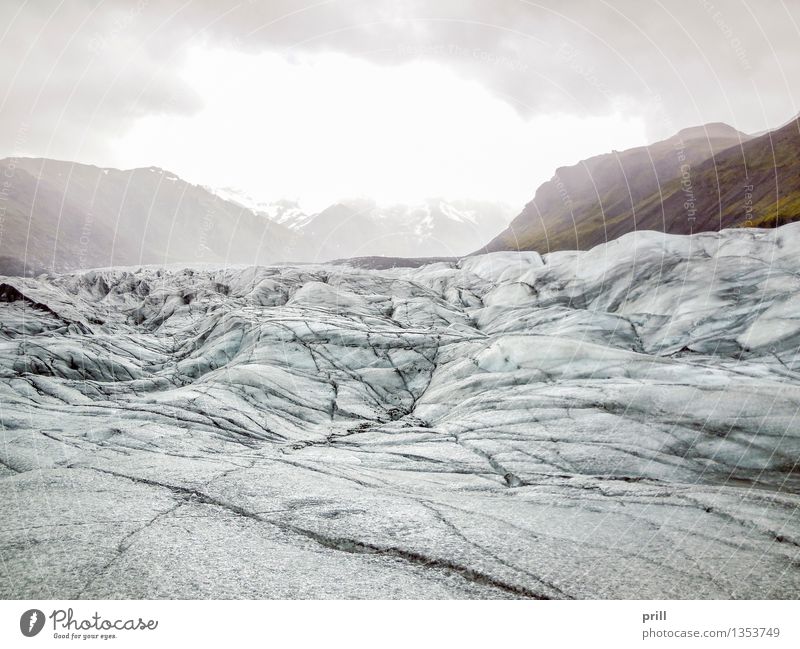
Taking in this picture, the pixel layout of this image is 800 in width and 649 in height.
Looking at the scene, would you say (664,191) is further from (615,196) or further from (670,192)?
(615,196)

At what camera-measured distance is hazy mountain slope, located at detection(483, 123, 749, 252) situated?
120062 mm

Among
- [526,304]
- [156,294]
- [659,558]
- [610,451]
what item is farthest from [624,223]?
[659,558]

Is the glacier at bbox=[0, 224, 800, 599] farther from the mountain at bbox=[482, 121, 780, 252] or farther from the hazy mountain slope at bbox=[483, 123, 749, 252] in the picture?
the hazy mountain slope at bbox=[483, 123, 749, 252]

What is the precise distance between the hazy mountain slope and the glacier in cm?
8331

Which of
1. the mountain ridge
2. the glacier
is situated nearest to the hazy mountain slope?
the mountain ridge

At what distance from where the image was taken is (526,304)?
47.9m

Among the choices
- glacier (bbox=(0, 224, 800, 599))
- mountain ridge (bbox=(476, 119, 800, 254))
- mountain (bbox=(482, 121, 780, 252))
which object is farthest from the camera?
mountain (bbox=(482, 121, 780, 252))

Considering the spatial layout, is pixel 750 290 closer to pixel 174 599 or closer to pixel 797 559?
pixel 797 559

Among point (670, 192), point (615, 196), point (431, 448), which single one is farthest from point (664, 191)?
point (431, 448)

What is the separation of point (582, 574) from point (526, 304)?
4196cm

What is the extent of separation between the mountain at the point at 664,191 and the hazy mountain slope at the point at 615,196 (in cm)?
30

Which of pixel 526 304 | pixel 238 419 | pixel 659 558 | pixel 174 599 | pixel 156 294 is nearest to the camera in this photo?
pixel 174 599

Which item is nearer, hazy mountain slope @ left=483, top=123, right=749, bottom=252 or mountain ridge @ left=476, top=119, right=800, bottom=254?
Answer: mountain ridge @ left=476, top=119, right=800, bottom=254

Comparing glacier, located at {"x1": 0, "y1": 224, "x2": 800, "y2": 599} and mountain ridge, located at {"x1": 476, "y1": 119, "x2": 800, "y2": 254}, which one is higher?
mountain ridge, located at {"x1": 476, "y1": 119, "x2": 800, "y2": 254}
